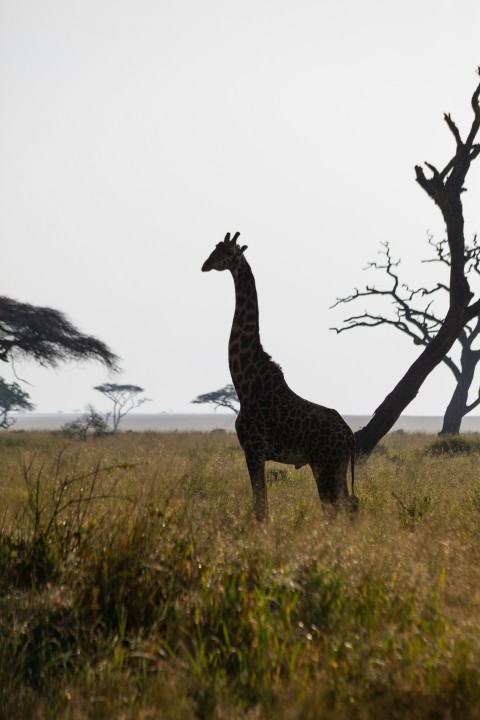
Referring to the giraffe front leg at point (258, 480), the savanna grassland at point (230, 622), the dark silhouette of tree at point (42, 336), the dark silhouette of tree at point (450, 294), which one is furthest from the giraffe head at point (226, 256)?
the dark silhouette of tree at point (42, 336)

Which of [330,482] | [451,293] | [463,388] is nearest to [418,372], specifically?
[451,293]

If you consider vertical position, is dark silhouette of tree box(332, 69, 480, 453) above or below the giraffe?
above

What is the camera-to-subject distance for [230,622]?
426cm

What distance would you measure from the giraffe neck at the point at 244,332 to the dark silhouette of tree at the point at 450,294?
5.11 metres

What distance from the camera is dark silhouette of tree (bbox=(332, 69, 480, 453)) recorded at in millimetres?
13484

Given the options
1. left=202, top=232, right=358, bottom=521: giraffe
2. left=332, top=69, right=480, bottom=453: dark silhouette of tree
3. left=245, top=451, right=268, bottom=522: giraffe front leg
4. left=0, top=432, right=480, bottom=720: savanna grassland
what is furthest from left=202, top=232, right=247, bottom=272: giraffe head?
left=332, top=69, right=480, bottom=453: dark silhouette of tree

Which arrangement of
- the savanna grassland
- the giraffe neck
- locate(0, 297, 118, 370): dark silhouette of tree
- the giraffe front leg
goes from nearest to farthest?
the savanna grassland → the giraffe front leg → the giraffe neck → locate(0, 297, 118, 370): dark silhouette of tree

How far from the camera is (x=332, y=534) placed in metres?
5.55

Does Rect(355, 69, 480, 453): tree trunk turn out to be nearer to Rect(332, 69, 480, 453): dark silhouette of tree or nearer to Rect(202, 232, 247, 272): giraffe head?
Rect(332, 69, 480, 453): dark silhouette of tree

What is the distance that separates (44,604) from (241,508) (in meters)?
3.43

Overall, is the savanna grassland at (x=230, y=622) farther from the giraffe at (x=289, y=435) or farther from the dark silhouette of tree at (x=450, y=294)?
the dark silhouette of tree at (x=450, y=294)

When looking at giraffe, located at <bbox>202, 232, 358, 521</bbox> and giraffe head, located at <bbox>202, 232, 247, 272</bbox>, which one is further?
giraffe head, located at <bbox>202, 232, 247, 272</bbox>

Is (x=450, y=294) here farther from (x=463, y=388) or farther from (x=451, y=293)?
(x=463, y=388)

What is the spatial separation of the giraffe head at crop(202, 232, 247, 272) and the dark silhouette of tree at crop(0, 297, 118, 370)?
1409 cm
